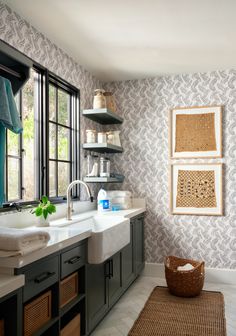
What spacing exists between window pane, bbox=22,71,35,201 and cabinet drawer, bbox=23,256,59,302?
107cm

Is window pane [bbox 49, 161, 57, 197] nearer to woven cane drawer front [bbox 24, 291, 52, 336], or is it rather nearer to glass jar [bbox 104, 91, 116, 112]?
glass jar [bbox 104, 91, 116, 112]

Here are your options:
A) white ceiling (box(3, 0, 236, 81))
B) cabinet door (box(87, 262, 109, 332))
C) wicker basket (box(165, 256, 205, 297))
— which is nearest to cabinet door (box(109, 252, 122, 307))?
cabinet door (box(87, 262, 109, 332))

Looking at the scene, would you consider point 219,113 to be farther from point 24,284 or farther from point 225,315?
point 24,284

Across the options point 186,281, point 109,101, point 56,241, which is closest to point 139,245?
point 186,281

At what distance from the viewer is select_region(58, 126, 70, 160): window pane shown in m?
3.56

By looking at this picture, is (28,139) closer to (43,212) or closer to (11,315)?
→ (43,212)

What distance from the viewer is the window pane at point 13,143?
8.77ft

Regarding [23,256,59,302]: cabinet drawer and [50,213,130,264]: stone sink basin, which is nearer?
[23,256,59,302]: cabinet drawer

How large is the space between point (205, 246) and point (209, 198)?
1.93 ft

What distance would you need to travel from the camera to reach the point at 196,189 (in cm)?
409

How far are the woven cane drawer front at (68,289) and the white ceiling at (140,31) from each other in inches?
77.5

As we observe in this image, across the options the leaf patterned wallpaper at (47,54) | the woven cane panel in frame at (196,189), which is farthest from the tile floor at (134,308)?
the leaf patterned wallpaper at (47,54)

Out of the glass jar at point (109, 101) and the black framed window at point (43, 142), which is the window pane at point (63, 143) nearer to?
the black framed window at point (43, 142)

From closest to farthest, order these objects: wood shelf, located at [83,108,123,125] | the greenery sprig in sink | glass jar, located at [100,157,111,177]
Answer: the greenery sprig in sink → wood shelf, located at [83,108,123,125] → glass jar, located at [100,157,111,177]
